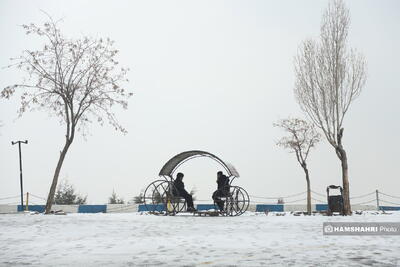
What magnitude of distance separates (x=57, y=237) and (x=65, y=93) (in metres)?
13.2

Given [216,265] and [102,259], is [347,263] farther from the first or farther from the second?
[102,259]

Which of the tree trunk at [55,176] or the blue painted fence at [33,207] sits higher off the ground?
the tree trunk at [55,176]

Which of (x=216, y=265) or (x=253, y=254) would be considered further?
(x=253, y=254)

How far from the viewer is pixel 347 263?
19.1 ft

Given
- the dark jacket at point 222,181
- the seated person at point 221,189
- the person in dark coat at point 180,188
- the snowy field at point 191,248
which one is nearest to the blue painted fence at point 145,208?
the person in dark coat at point 180,188

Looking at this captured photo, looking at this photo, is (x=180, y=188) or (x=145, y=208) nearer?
(x=180, y=188)

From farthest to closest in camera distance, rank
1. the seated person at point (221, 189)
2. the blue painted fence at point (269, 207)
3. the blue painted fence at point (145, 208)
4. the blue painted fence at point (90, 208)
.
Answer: the blue painted fence at point (269, 207) < the blue painted fence at point (145, 208) < the blue painted fence at point (90, 208) < the seated person at point (221, 189)

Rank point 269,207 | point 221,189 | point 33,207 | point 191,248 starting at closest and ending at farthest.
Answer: point 191,248 → point 221,189 → point 269,207 → point 33,207

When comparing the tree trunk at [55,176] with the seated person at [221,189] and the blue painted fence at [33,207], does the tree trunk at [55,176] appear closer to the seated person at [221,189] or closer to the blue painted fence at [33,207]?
Result: the blue painted fence at [33,207]

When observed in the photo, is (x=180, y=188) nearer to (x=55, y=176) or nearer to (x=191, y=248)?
(x=55, y=176)

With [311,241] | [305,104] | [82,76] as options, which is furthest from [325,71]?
[311,241]

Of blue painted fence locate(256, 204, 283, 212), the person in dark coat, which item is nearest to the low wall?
blue painted fence locate(256, 204, 283, 212)

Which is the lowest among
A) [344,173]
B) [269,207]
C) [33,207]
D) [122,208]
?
[33,207]

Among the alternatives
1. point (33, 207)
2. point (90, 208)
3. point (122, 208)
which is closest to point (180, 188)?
point (90, 208)
